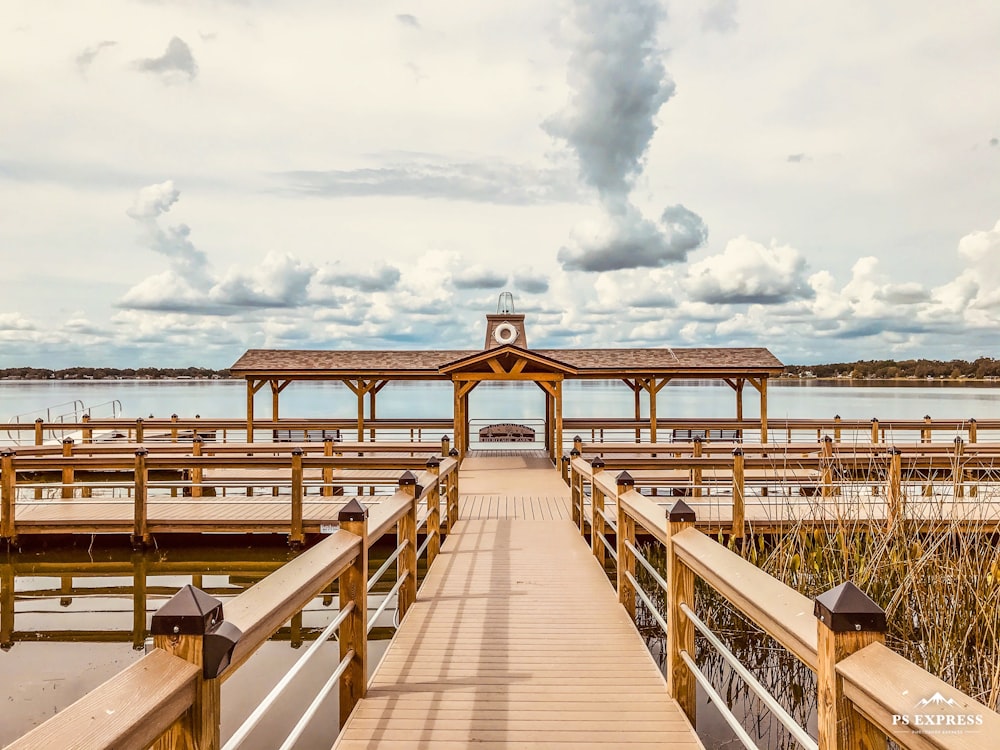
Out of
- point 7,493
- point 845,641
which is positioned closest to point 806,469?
point 845,641

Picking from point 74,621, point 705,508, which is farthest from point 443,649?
point 705,508

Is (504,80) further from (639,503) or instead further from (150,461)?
(639,503)

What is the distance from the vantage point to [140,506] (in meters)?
9.16

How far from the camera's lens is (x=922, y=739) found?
119cm

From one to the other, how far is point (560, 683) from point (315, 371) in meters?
13.3

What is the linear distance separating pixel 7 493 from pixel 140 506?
186 cm

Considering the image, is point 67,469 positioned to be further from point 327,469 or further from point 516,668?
point 516,668

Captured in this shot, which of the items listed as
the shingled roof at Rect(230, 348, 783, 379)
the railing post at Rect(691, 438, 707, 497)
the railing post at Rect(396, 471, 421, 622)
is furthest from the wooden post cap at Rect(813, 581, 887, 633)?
the shingled roof at Rect(230, 348, 783, 379)

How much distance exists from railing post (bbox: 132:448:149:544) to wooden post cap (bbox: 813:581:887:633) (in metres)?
9.49

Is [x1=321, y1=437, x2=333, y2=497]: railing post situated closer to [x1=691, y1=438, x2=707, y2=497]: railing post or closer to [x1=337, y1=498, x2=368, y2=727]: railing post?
[x1=691, y1=438, x2=707, y2=497]: railing post

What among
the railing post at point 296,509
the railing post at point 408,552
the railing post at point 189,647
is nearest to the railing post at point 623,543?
the railing post at point 408,552

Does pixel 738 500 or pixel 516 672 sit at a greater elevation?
pixel 738 500

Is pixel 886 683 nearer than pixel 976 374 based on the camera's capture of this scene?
Yes

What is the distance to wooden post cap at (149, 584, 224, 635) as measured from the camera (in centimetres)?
150
